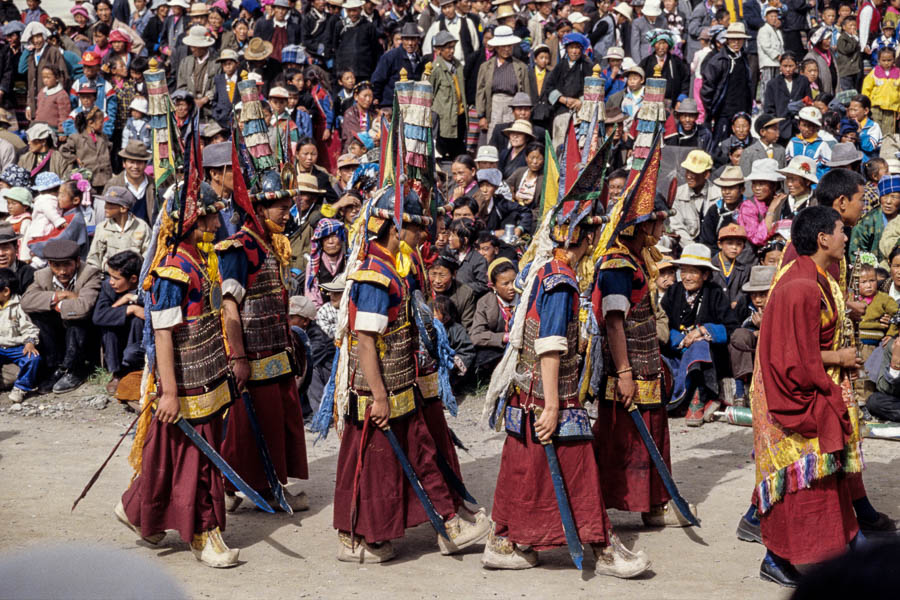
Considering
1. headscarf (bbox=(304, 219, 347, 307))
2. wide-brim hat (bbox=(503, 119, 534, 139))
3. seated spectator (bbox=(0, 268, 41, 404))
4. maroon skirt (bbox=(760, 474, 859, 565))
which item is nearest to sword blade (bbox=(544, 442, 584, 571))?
maroon skirt (bbox=(760, 474, 859, 565))

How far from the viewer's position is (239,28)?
16.8 m

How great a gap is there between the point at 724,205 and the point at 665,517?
5.49 metres

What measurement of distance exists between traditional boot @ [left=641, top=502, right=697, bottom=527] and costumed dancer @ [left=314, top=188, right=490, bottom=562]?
122 centimetres

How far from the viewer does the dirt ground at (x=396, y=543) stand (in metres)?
6.03

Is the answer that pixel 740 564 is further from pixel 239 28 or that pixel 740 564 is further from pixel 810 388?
pixel 239 28

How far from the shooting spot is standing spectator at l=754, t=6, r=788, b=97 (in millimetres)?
15781

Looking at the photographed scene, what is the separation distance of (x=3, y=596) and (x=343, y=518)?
4.80 metres

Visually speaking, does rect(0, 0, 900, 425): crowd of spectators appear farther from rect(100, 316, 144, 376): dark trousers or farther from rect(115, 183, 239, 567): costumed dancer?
rect(115, 183, 239, 567): costumed dancer

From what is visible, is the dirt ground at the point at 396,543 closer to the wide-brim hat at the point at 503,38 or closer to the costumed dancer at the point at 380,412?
the costumed dancer at the point at 380,412

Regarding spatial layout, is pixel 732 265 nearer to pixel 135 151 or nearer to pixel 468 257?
pixel 468 257

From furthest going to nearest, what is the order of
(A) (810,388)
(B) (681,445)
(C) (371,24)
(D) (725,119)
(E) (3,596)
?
(C) (371,24)
(D) (725,119)
(B) (681,445)
(A) (810,388)
(E) (3,596)

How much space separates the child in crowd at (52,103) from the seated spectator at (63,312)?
20.8 feet

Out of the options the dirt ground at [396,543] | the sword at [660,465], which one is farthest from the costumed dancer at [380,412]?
the sword at [660,465]

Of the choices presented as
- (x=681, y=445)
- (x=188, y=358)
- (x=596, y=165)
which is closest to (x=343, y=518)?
(x=188, y=358)
